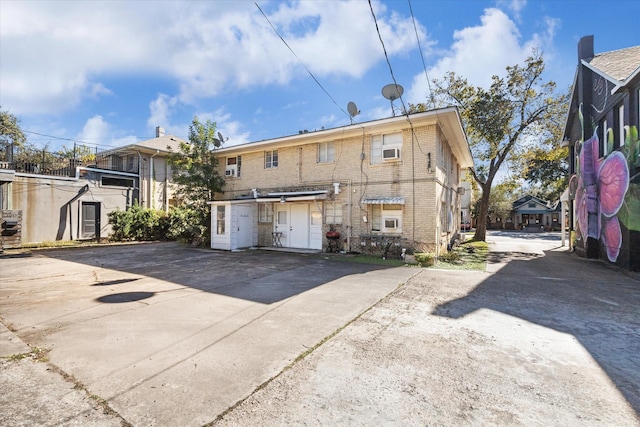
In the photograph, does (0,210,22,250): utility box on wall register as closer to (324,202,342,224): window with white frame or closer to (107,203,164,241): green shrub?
(107,203,164,241): green shrub

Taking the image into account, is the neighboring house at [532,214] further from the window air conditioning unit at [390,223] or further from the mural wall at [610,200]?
the window air conditioning unit at [390,223]

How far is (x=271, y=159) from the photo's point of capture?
15344mm

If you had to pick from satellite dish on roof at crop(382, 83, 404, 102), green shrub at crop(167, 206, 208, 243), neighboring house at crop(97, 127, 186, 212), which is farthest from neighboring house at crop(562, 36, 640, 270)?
neighboring house at crop(97, 127, 186, 212)

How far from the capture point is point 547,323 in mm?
4762

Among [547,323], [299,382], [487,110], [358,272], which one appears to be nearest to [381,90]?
[358,272]

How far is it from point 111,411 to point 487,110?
20.3m

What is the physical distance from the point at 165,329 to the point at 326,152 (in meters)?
10.7

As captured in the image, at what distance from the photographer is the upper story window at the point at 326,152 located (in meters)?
13.5

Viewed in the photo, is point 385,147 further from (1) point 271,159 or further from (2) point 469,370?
(2) point 469,370

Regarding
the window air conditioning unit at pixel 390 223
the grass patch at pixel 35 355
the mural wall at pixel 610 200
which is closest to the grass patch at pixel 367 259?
the window air conditioning unit at pixel 390 223

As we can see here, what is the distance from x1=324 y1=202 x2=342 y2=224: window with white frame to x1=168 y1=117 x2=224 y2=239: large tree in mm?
6503

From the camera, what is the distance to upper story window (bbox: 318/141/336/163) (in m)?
13.5

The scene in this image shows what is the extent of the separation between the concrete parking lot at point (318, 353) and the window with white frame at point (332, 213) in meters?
5.87

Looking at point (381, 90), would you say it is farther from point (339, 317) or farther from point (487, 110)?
point (339, 317)
